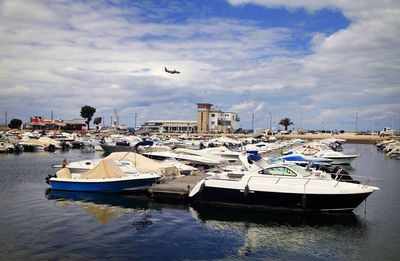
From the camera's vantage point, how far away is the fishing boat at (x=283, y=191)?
58.5ft

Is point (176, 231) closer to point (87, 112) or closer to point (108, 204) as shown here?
point (108, 204)

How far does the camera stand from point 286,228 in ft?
54.2

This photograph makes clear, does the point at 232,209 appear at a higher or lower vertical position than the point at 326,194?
lower

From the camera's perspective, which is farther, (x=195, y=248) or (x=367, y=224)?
(x=367, y=224)

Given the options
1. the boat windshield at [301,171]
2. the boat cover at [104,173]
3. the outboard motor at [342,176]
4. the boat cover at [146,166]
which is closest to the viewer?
the outboard motor at [342,176]

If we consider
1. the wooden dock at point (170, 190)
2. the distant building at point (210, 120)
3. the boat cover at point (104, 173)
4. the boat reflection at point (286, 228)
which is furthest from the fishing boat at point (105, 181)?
the distant building at point (210, 120)

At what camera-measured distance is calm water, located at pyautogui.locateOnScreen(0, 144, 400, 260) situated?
43.6ft

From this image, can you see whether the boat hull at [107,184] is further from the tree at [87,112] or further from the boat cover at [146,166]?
the tree at [87,112]

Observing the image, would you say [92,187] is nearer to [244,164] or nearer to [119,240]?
[119,240]

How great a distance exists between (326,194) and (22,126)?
155 meters

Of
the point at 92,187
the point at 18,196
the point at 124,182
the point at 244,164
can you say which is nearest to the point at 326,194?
the point at 244,164

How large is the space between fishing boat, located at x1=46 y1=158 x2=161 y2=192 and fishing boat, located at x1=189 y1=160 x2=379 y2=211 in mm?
4443

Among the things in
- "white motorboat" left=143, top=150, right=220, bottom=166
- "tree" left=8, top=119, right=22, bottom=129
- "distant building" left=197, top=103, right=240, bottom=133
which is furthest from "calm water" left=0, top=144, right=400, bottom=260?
"tree" left=8, top=119, right=22, bottom=129

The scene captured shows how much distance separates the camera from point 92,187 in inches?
903
